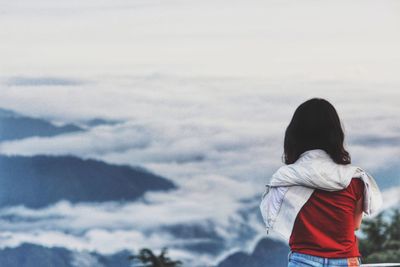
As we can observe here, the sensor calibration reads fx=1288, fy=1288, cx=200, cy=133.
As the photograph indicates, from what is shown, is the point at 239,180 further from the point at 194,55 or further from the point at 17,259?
the point at 17,259

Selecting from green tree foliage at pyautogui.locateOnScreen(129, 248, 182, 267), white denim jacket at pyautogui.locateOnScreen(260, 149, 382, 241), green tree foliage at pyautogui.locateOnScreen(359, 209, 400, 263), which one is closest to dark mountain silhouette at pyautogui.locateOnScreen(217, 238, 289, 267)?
green tree foliage at pyautogui.locateOnScreen(129, 248, 182, 267)

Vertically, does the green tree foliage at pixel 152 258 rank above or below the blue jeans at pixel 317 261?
below

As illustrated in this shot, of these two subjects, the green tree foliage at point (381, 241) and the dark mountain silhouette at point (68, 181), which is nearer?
the dark mountain silhouette at point (68, 181)

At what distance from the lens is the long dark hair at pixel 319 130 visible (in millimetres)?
3732

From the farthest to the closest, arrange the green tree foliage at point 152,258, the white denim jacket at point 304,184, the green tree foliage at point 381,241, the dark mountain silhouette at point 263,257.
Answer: the green tree foliage at point 381,241, the dark mountain silhouette at point 263,257, the green tree foliage at point 152,258, the white denim jacket at point 304,184

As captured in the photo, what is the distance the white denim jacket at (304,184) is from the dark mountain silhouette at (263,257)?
2.26m

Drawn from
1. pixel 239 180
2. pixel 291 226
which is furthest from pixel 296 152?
pixel 239 180

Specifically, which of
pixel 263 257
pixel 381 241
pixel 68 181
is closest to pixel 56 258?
pixel 68 181

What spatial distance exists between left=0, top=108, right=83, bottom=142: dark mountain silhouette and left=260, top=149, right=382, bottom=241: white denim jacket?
2.34 metres

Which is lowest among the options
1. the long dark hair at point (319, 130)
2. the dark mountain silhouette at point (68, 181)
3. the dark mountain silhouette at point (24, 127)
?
the dark mountain silhouette at point (68, 181)

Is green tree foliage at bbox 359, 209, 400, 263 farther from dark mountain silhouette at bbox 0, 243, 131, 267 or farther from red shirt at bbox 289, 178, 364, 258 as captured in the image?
red shirt at bbox 289, 178, 364, 258

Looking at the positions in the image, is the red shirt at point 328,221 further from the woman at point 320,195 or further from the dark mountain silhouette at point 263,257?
the dark mountain silhouette at point 263,257

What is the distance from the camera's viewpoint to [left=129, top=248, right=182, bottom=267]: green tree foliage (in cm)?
590

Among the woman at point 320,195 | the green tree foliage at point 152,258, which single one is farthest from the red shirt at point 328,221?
the green tree foliage at point 152,258
